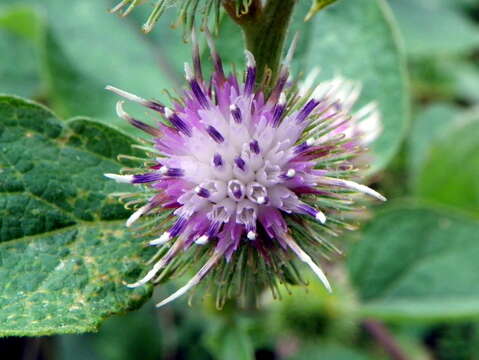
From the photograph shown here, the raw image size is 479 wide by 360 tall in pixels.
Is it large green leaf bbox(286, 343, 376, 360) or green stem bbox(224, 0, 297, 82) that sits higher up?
green stem bbox(224, 0, 297, 82)

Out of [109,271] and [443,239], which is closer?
[109,271]

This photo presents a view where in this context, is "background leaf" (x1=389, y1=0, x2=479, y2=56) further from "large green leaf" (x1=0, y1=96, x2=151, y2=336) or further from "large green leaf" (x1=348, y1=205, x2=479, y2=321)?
"large green leaf" (x1=0, y1=96, x2=151, y2=336)

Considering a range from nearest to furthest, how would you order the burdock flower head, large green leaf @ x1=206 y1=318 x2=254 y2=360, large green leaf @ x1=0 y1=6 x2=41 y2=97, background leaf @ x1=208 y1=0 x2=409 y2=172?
the burdock flower head, large green leaf @ x1=206 y1=318 x2=254 y2=360, background leaf @ x1=208 y1=0 x2=409 y2=172, large green leaf @ x1=0 y1=6 x2=41 y2=97

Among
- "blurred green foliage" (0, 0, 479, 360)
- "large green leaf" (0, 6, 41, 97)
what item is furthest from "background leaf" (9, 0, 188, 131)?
"large green leaf" (0, 6, 41, 97)

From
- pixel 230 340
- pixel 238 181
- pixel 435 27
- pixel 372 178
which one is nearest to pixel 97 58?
pixel 372 178

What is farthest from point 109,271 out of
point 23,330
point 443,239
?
point 443,239

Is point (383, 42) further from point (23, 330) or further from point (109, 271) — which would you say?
point (23, 330)

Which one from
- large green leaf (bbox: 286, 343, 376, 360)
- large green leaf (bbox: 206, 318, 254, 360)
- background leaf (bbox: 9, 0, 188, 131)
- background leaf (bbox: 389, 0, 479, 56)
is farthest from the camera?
background leaf (bbox: 389, 0, 479, 56)

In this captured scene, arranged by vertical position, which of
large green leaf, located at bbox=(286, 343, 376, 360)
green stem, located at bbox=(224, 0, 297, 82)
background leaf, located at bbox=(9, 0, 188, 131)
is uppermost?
background leaf, located at bbox=(9, 0, 188, 131)

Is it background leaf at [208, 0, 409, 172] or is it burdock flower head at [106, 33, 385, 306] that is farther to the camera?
background leaf at [208, 0, 409, 172]
